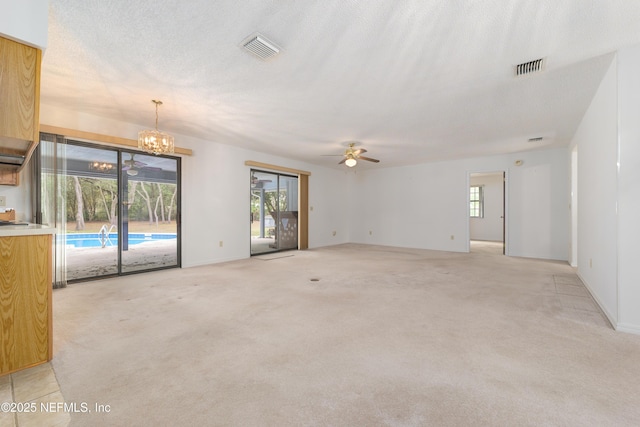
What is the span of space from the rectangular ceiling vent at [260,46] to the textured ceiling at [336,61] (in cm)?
6

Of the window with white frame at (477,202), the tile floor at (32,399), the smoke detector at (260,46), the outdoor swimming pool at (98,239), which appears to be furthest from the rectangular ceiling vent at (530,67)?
the window with white frame at (477,202)

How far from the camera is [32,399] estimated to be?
1.45 meters

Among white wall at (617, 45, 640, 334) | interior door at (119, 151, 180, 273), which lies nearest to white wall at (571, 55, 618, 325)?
white wall at (617, 45, 640, 334)

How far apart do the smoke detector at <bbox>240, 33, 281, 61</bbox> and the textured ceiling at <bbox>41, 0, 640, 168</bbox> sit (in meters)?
0.06

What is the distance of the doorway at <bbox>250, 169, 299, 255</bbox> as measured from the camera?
6887 mm

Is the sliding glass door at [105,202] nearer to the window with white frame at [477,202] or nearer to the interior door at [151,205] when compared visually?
the interior door at [151,205]

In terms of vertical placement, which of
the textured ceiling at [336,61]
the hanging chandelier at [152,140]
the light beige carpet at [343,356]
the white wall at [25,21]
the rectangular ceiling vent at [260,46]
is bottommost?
the light beige carpet at [343,356]

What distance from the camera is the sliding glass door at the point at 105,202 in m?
3.56

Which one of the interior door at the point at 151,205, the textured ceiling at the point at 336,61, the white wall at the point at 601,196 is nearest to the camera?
the textured ceiling at the point at 336,61

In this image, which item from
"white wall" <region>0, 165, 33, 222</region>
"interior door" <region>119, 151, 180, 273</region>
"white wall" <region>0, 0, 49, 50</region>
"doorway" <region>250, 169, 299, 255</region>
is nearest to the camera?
"white wall" <region>0, 0, 49, 50</region>

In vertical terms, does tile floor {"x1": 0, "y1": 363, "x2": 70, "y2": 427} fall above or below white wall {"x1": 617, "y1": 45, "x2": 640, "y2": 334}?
below

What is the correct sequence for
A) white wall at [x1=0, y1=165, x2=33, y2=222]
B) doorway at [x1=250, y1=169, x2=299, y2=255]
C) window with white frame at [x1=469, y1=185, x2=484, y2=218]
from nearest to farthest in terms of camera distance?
white wall at [x1=0, y1=165, x2=33, y2=222], doorway at [x1=250, y1=169, x2=299, y2=255], window with white frame at [x1=469, y1=185, x2=484, y2=218]

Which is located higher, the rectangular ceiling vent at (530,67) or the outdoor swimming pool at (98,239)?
the rectangular ceiling vent at (530,67)

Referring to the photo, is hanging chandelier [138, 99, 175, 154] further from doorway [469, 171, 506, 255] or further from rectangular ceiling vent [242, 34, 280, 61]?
doorway [469, 171, 506, 255]
